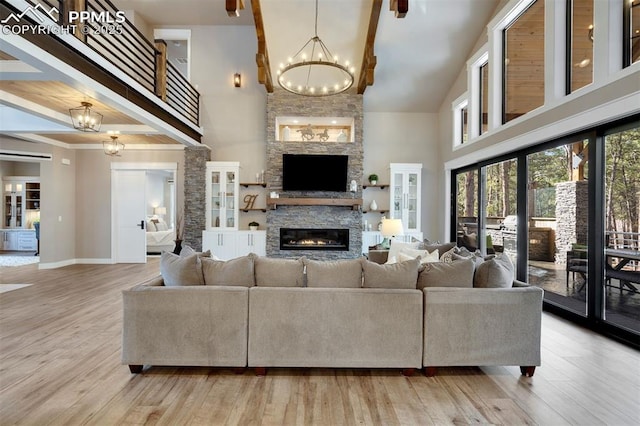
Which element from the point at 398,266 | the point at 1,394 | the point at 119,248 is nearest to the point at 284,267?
the point at 398,266

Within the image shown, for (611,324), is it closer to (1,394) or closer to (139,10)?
(1,394)

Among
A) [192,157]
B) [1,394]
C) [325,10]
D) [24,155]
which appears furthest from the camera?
[192,157]

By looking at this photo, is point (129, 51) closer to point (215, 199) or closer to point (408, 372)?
point (215, 199)

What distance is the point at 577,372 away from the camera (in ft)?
8.56

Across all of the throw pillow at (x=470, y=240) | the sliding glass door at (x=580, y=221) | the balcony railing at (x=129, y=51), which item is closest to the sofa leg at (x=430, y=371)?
the sliding glass door at (x=580, y=221)

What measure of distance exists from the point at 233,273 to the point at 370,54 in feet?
17.2

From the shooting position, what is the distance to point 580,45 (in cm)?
372

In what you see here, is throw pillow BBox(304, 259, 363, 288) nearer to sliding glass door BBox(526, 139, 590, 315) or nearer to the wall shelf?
sliding glass door BBox(526, 139, 590, 315)

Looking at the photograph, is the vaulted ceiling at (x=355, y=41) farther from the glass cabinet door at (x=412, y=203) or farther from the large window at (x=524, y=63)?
the glass cabinet door at (x=412, y=203)

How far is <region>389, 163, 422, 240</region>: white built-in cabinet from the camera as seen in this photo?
7.39 metres

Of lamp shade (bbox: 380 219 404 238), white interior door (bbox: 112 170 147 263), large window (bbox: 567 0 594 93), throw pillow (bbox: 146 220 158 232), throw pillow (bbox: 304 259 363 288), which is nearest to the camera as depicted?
throw pillow (bbox: 304 259 363 288)

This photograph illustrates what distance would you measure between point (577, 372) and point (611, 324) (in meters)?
1.22

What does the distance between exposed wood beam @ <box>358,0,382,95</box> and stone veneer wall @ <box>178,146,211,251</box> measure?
3.88m

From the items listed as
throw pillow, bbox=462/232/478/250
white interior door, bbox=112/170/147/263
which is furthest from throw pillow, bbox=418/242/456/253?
white interior door, bbox=112/170/147/263
